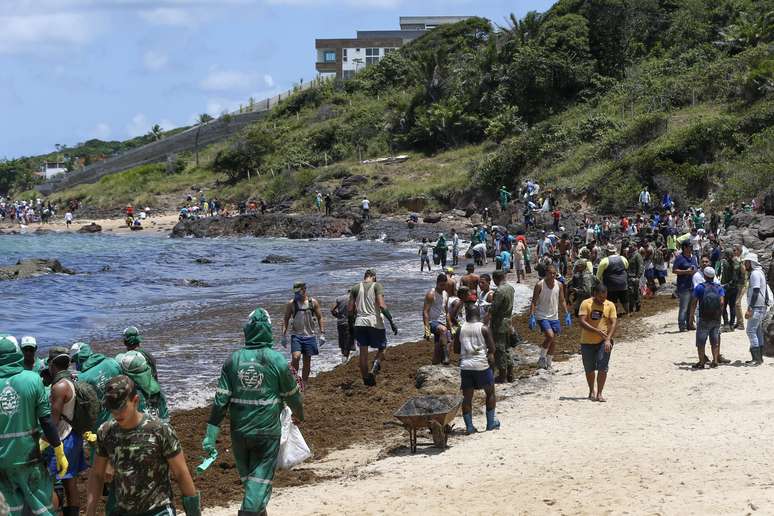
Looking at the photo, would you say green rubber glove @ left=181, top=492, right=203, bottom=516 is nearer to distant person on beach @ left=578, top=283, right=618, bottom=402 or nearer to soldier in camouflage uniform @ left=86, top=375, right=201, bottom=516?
soldier in camouflage uniform @ left=86, top=375, right=201, bottom=516

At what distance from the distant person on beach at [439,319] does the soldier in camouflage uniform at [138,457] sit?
27.9 ft

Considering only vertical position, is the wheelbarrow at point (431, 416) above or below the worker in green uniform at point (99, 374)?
below

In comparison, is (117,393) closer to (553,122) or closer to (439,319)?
(439,319)

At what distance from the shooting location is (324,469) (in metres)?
9.53

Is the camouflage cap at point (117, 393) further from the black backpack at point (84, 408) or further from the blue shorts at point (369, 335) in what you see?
the blue shorts at point (369, 335)

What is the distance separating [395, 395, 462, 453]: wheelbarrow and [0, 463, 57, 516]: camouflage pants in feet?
12.4

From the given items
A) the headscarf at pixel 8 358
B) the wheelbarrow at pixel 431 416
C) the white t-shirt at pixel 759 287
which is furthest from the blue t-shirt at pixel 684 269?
the headscarf at pixel 8 358

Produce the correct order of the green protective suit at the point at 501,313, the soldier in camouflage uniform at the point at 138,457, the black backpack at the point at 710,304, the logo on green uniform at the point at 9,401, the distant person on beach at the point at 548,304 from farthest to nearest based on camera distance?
the distant person on beach at the point at 548,304 < the black backpack at the point at 710,304 < the green protective suit at the point at 501,313 < the logo on green uniform at the point at 9,401 < the soldier in camouflage uniform at the point at 138,457

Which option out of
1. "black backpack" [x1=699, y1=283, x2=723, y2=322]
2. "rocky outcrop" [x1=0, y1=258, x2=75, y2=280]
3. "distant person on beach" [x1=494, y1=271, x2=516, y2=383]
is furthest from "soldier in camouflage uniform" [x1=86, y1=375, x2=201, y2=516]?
"rocky outcrop" [x1=0, y1=258, x2=75, y2=280]

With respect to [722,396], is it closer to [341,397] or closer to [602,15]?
[341,397]

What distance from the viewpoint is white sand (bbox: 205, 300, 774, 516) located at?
303 inches

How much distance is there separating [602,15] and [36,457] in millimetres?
57352

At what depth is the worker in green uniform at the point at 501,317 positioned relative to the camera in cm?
1247

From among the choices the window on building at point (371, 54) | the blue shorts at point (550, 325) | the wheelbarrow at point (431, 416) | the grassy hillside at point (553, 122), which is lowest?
the wheelbarrow at point (431, 416)
